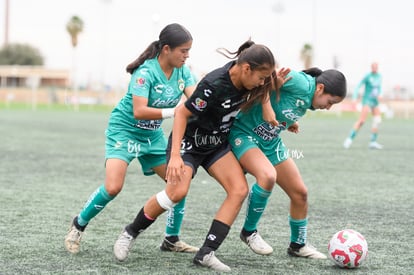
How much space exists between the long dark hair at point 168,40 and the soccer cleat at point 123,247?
4.41 feet

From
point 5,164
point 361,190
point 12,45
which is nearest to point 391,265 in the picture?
point 361,190

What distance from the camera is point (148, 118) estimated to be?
19.3 feet

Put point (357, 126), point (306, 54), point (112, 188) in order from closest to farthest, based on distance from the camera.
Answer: point (112, 188) < point (357, 126) < point (306, 54)

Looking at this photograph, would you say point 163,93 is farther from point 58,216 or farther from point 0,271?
point 58,216

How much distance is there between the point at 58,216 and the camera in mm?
7895

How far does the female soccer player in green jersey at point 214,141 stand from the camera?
5.44 metres

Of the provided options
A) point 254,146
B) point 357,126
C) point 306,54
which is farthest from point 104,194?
point 306,54

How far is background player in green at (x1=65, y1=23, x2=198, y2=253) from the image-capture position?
5.93 metres

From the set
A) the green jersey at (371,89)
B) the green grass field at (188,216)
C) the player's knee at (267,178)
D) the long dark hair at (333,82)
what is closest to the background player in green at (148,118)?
the green grass field at (188,216)

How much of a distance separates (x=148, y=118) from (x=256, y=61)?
1065 mm

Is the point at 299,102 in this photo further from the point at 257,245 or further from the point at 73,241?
the point at 73,241

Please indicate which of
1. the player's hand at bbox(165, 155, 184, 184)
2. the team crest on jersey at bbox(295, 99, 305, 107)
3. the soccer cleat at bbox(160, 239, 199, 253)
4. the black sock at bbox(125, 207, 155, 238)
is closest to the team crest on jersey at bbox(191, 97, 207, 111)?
the player's hand at bbox(165, 155, 184, 184)

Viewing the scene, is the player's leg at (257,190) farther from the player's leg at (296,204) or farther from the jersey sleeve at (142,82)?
the jersey sleeve at (142,82)

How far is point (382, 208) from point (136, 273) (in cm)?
436
